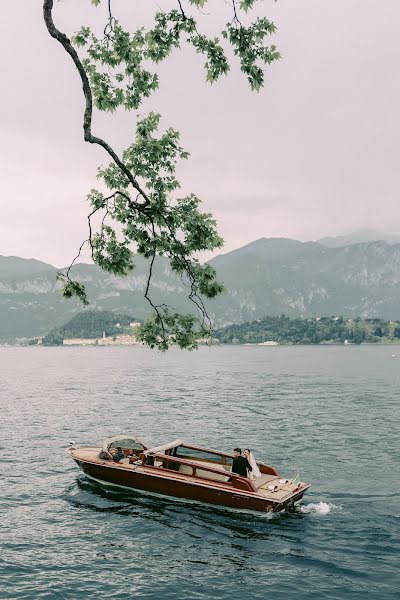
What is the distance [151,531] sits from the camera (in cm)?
2662

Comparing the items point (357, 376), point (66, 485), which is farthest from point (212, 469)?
point (357, 376)

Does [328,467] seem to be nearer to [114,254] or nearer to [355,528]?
[355,528]

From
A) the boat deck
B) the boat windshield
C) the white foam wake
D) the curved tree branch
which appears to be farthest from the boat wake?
the curved tree branch

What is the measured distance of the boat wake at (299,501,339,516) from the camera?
94.7ft

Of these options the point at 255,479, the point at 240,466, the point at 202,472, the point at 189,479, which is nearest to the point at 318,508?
the point at 255,479

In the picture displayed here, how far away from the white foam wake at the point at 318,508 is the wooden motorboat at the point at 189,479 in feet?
2.66

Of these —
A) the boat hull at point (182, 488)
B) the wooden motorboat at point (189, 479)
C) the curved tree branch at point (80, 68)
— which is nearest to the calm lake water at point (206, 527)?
the boat hull at point (182, 488)

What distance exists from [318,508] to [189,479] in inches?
274

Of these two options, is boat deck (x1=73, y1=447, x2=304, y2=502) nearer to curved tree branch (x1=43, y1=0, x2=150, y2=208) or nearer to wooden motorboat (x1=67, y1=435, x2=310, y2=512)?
wooden motorboat (x1=67, y1=435, x2=310, y2=512)

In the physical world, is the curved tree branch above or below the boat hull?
above

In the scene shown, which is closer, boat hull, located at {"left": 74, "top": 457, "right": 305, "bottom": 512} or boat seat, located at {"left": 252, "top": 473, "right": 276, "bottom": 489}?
boat hull, located at {"left": 74, "top": 457, "right": 305, "bottom": 512}

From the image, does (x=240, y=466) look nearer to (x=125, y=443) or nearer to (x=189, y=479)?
(x=189, y=479)

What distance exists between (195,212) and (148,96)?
9.69ft

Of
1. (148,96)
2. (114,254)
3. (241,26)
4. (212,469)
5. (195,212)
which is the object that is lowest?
(212,469)
